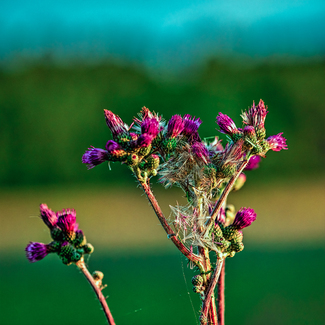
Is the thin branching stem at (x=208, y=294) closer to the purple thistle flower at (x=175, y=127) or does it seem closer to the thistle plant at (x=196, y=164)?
the thistle plant at (x=196, y=164)

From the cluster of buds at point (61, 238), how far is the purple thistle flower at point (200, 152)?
21cm

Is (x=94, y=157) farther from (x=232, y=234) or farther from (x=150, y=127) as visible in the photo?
(x=232, y=234)

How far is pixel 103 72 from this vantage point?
805 centimetres

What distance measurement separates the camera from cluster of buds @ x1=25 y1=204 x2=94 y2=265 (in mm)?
599

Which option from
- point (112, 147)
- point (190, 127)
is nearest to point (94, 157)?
point (112, 147)

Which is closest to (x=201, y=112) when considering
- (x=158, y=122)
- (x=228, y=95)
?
(x=228, y=95)

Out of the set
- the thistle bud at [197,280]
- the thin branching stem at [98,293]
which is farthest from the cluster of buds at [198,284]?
the thin branching stem at [98,293]

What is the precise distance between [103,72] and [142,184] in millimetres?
7817

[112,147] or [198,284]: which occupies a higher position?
[112,147]

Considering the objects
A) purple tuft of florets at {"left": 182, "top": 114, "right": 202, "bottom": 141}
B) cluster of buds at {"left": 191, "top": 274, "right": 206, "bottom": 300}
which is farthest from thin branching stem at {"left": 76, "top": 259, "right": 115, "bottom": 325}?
purple tuft of florets at {"left": 182, "top": 114, "right": 202, "bottom": 141}

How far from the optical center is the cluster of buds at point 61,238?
599 millimetres

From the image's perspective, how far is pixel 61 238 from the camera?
0.61m

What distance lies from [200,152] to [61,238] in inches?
10.0

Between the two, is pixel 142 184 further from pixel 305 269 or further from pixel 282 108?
pixel 282 108
